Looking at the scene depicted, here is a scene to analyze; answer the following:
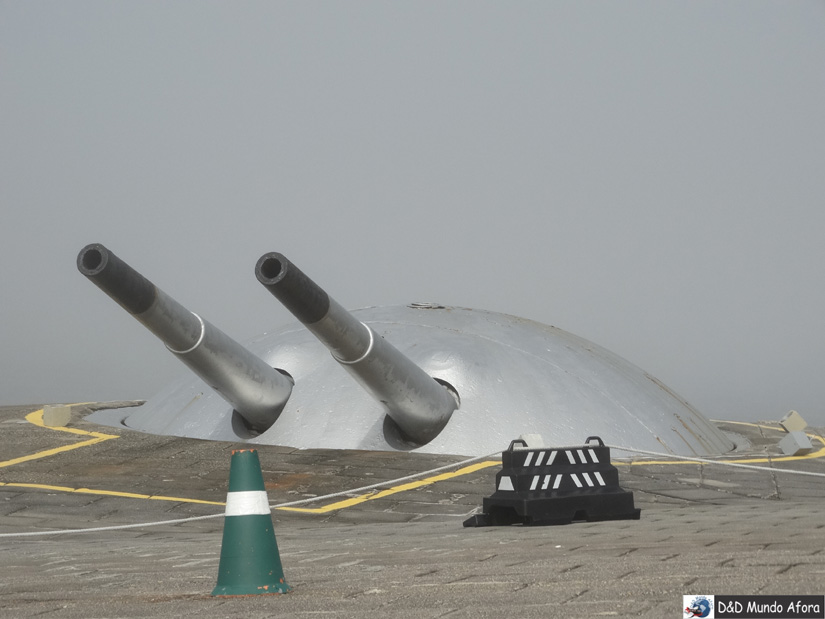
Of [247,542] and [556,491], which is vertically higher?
[556,491]

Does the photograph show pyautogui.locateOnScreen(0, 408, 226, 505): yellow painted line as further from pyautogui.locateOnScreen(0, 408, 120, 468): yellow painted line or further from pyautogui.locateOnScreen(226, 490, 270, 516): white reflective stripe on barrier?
pyautogui.locateOnScreen(226, 490, 270, 516): white reflective stripe on barrier

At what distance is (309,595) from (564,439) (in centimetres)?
1135

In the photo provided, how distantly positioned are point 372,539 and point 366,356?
16.0ft

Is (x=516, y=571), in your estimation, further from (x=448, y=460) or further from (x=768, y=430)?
(x=768, y=430)

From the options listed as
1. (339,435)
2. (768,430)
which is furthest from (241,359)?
(768,430)

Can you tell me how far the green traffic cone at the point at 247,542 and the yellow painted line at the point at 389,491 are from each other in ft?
20.9

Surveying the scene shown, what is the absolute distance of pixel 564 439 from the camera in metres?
16.2

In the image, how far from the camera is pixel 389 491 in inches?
498

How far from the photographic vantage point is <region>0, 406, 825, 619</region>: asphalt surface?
4.88 meters

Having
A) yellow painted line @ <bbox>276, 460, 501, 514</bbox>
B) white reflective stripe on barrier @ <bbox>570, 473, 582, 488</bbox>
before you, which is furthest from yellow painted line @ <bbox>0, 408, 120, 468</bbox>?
white reflective stripe on barrier @ <bbox>570, 473, 582, 488</bbox>

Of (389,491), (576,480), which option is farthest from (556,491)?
(389,491)

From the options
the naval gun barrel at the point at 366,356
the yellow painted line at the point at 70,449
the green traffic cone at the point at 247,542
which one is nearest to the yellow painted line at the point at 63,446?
the yellow painted line at the point at 70,449

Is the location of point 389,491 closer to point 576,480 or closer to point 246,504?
point 576,480

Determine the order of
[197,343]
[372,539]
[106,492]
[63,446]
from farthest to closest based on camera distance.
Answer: [63,446], [197,343], [106,492], [372,539]
